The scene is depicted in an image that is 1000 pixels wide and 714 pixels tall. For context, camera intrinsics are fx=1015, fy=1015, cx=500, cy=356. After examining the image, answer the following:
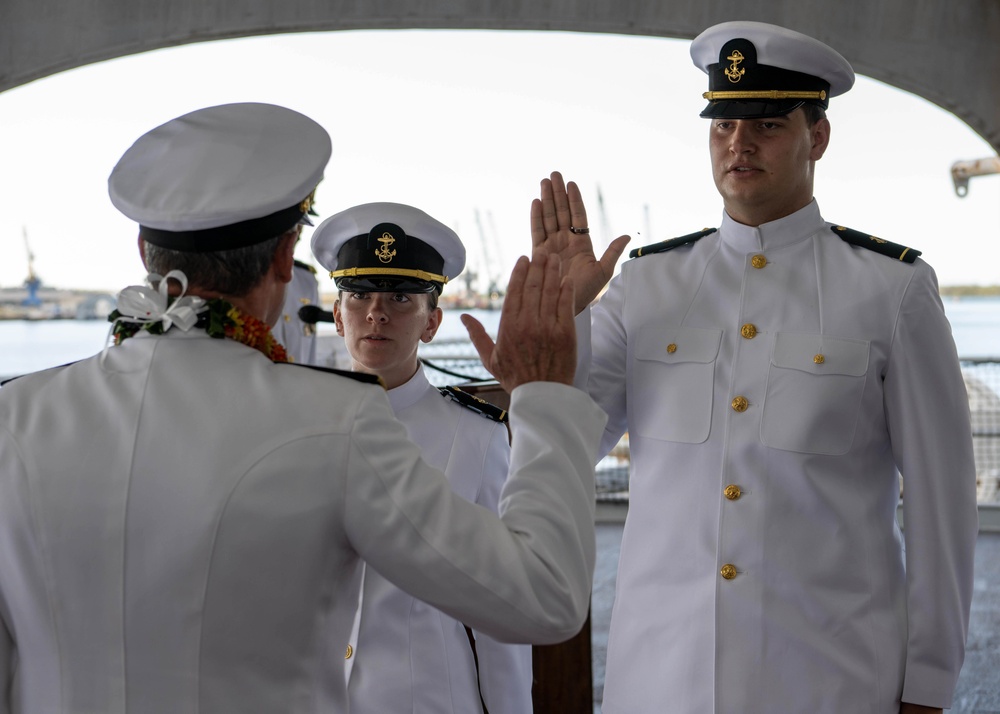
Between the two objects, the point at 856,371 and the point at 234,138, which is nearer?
the point at 234,138

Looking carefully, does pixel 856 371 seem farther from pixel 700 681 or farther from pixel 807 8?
pixel 807 8

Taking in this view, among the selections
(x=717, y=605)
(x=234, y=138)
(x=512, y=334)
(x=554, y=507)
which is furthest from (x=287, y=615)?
(x=717, y=605)

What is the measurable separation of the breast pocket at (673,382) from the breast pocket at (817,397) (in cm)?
12

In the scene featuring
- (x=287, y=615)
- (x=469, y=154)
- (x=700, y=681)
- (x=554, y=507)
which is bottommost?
(x=700, y=681)

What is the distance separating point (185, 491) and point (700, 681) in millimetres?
1098

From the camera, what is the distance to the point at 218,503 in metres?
1.03

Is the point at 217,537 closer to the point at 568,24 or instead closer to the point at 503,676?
the point at 503,676

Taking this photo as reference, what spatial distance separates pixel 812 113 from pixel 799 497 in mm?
731

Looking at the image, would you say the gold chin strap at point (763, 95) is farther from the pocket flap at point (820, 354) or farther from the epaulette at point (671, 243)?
the pocket flap at point (820, 354)

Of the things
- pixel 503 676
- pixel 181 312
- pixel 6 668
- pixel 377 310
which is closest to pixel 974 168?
pixel 377 310

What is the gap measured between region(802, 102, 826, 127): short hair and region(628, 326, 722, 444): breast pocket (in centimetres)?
44

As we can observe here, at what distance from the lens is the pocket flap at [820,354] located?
1.80m

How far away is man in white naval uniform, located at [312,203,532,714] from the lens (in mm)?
1874

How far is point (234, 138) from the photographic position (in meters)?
1.12
